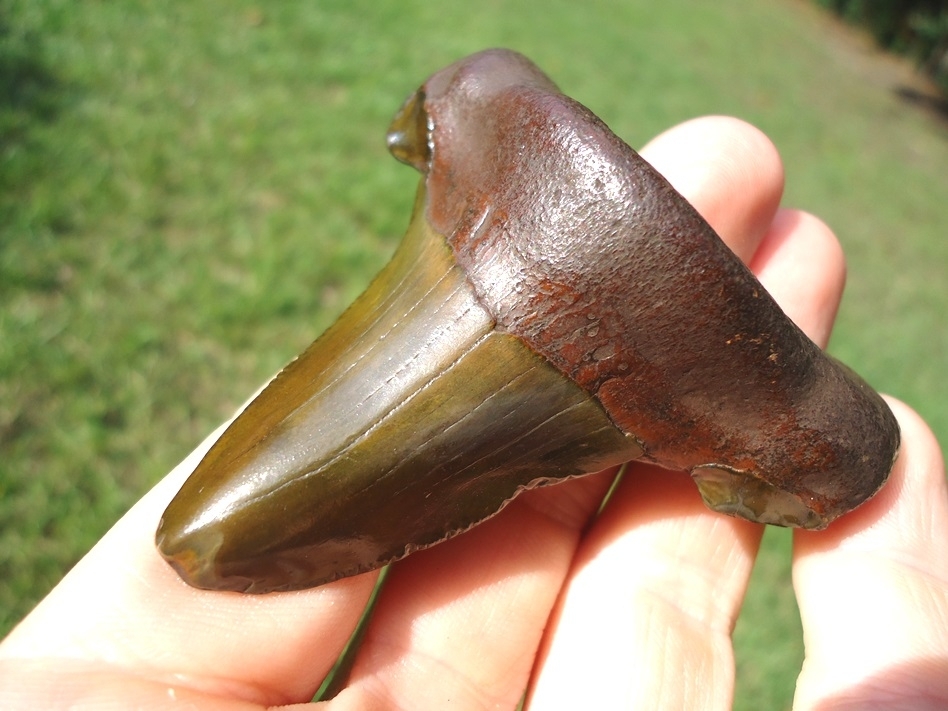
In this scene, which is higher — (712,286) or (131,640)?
(712,286)

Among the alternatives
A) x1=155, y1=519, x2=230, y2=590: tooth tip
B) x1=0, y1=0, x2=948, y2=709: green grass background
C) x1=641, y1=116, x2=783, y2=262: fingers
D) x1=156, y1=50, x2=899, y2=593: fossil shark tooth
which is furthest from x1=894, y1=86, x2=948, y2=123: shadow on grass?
x1=155, y1=519, x2=230, y2=590: tooth tip

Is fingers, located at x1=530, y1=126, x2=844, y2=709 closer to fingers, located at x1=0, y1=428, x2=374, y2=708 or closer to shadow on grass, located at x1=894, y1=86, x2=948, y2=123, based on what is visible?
fingers, located at x1=0, y1=428, x2=374, y2=708

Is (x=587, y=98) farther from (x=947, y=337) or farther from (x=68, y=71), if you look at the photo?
(x=68, y=71)

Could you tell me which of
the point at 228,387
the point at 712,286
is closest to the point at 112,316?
the point at 228,387

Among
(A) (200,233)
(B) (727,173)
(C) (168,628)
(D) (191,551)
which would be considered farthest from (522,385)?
(A) (200,233)

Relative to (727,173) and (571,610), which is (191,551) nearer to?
(571,610)

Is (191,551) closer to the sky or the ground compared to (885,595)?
closer to the ground
